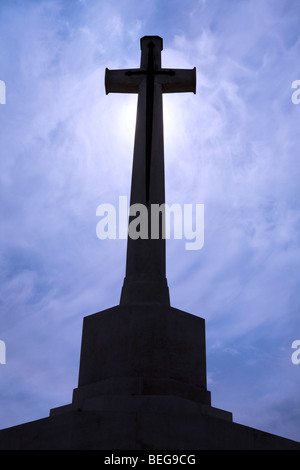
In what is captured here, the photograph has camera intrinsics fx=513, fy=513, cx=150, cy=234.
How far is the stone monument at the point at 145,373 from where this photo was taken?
7344 millimetres

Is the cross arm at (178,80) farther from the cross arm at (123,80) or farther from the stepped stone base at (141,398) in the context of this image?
the stepped stone base at (141,398)

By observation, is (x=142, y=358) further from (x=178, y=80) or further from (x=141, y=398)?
(x=178, y=80)

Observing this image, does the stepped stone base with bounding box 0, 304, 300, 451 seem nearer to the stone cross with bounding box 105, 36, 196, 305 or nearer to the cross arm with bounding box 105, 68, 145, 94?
the stone cross with bounding box 105, 36, 196, 305

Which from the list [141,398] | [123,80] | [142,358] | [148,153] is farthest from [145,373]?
[123,80]

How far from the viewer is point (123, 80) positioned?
12609 mm

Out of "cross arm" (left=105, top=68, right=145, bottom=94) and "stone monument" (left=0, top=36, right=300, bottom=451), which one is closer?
"stone monument" (left=0, top=36, right=300, bottom=451)

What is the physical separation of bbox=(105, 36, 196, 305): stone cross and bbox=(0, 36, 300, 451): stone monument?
0.02m

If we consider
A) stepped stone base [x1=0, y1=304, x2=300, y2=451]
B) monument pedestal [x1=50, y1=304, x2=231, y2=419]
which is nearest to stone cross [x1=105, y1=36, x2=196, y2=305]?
monument pedestal [x1=50, y1=304, x2=231, y2=419]

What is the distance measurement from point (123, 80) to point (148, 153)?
256 centimetres

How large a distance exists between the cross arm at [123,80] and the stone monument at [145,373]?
230 millimetres

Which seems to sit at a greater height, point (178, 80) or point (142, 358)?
point (178, 80)

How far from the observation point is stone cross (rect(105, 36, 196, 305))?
9.98 meters

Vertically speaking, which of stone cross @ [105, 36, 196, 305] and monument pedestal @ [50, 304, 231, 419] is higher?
stone cross @ [105, 36, 196, 305]
